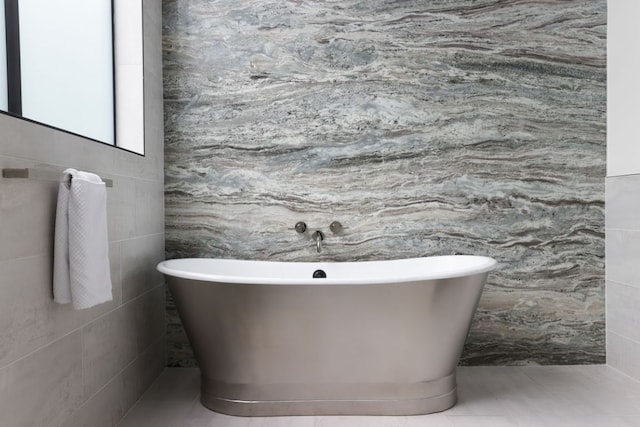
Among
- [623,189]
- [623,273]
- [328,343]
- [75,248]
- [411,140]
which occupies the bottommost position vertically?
[328,343]

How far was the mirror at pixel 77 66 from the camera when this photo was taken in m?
1.84

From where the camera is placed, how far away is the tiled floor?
235cm

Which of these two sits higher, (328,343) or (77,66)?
(77,66)

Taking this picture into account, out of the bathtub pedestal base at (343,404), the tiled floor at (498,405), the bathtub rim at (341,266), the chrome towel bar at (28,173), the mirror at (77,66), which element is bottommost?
the tiled floor at (498,405)

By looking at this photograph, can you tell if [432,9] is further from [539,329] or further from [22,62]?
[22,62]

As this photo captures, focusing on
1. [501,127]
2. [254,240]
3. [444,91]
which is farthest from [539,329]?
[254,240]

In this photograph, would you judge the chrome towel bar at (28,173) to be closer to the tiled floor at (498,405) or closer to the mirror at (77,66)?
the mirror at (77,66)

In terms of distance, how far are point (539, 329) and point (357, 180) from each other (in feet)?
4.50

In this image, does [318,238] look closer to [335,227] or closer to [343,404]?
[335,227]

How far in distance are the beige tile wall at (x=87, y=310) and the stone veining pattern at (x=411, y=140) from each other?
0.81ft

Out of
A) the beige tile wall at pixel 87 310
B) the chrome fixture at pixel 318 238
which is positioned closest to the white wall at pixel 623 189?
the chrome fixture at pixel 318 238

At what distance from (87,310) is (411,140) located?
1.95 meters

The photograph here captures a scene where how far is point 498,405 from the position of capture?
2533mm

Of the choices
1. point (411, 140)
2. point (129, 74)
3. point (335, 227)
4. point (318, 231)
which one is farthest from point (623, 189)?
point (129, 74)
